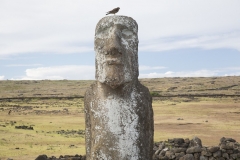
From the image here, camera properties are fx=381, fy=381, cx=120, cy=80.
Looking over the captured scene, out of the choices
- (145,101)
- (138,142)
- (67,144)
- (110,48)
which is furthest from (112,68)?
(67,144)

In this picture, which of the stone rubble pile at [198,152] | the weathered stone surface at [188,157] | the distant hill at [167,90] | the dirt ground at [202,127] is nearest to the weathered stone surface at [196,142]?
the stone rubble pile at [198,152]

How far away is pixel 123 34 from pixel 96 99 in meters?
0.91

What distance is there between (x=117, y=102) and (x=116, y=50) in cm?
66

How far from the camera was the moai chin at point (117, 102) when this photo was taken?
4.72m

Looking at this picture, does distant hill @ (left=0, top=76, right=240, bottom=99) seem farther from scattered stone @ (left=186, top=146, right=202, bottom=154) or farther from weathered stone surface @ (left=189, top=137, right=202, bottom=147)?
scattered stone @ (left=186, top=146, right=202, bottom=154)

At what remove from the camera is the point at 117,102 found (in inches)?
189

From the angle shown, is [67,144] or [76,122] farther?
[76,122]

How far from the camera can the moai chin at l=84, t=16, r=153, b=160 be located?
4719mm

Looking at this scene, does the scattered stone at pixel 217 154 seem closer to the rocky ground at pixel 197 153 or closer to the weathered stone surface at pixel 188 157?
the rocky ground at pixel 197 153

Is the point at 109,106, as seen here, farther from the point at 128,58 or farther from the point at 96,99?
the point at 128,58

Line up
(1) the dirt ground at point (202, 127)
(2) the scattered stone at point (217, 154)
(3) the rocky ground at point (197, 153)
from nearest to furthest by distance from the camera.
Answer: (3) the rocky ground at point (197, 153)
(2) the scattered stone at point (217, 154)
(1) the dirt ground at point (202, 127)

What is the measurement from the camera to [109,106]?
15.8 feet

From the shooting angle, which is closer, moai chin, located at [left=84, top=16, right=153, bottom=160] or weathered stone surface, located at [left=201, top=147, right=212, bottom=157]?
moai chin, located at [left=84, top=16, right=153, bottom=160]

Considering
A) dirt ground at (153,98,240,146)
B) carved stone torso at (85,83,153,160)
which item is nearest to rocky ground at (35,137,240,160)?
dirt ground at (153,98,240,146)
